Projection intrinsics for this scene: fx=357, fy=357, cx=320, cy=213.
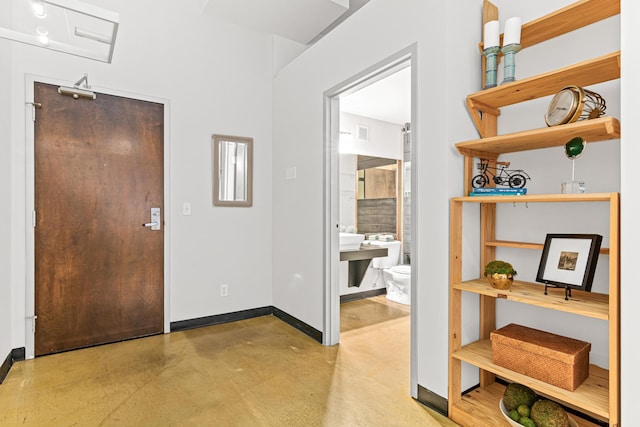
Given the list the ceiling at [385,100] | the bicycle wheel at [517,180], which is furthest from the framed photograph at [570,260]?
the ceiling at [385,100]

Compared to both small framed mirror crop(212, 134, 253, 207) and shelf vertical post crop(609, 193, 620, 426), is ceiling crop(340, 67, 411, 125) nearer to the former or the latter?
small framed mirror crop(212, 134, 253, 207)

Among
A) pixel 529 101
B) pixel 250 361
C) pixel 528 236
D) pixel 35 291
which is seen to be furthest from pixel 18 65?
pixel 528 236

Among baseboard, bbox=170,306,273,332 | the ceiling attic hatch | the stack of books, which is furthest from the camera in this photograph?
baseboard, bbox=170,306,273,332

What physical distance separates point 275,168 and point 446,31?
7.03ft

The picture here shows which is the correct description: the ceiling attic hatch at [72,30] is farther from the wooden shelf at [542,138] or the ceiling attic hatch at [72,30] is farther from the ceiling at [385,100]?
the ceiling at [385,100]

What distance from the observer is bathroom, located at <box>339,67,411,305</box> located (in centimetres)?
420

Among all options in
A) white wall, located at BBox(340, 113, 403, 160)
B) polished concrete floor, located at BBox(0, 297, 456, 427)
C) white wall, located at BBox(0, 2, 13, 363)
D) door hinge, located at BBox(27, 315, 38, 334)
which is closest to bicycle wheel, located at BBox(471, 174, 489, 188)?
polished concrete floor, located at BBox(0, 297, 456, 427)

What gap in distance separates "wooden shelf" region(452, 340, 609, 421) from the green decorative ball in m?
0.98

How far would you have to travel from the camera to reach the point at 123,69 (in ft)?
9.67

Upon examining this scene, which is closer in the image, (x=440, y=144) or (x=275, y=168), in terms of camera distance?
(x=440, y=144)

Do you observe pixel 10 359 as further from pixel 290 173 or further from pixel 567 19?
pixel 567 19

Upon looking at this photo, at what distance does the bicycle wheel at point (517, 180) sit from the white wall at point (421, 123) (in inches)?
10.3

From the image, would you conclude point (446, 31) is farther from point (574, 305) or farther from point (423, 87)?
point (574, 305)

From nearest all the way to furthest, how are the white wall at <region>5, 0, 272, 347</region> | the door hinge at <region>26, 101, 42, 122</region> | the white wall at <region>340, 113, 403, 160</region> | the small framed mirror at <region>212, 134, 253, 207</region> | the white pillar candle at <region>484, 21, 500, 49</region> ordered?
1. the white pillar candle at <region>484, 21, 500, 49</region>
2. the door hinge at <region>26, 101, 42, 122</region>
3. the white wall at <region>5, 0, 272, 347</region>
4. the small framed mirror at <region>212, 134, 253, 207</region>
5. the white wall at <region>340, 113, 403, 160</region>
